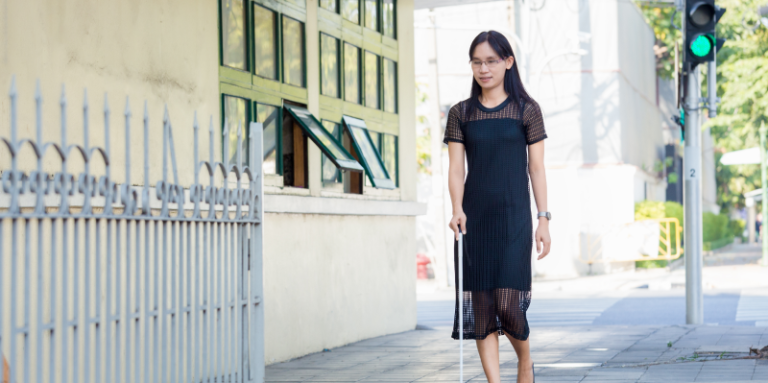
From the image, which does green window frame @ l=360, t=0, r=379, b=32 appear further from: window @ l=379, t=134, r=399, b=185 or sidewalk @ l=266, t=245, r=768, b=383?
sidewalk @ l=266, t=245, r=768, b=383

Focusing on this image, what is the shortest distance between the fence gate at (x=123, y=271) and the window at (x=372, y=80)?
5164mm

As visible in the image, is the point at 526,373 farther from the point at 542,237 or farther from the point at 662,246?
the point at 662,246

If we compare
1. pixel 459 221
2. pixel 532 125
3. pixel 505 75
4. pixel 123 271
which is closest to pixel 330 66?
pixel 505 75

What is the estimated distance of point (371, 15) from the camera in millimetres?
11508

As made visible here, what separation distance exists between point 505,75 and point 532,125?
321 millimetres

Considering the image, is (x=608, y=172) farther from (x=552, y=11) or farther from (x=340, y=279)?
(x=340, y=279)

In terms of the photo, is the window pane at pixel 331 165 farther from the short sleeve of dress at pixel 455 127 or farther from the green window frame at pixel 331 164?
the short sleeve of dress at pixel 455 127

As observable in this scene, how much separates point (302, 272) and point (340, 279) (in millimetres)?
933

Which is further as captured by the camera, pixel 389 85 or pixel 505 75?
pixel 389 85

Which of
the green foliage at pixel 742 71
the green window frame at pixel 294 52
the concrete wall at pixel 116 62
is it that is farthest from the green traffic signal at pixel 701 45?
the green foliage at pixel 742 71

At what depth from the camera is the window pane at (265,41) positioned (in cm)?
872

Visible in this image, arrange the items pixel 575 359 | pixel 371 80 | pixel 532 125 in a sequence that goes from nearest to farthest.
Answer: pixel 532 125 < pixel 575 359 < pixel 371 80

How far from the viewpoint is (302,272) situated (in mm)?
9359

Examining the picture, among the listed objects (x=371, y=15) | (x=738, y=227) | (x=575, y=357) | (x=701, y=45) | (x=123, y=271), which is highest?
(x=371, y=15)
